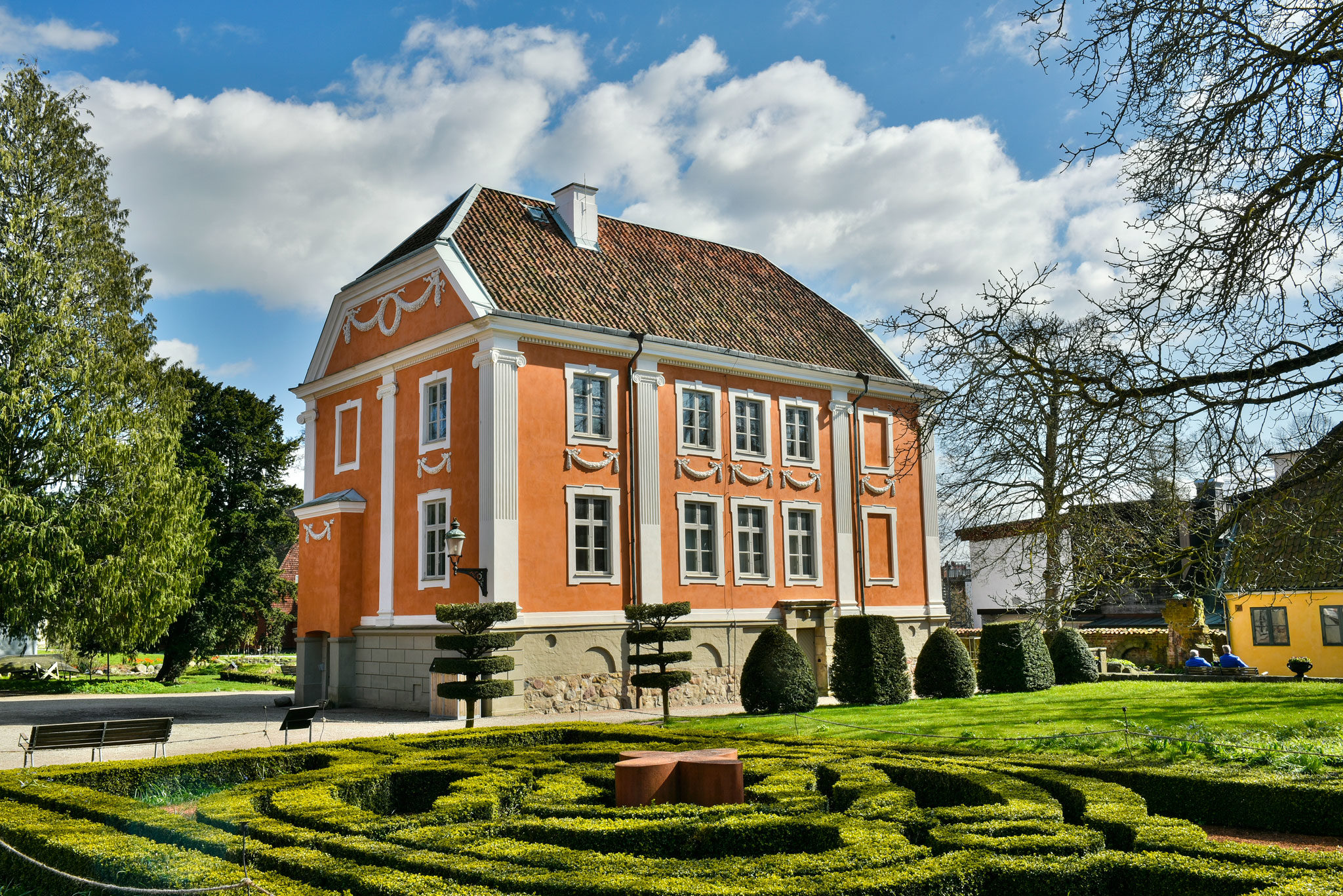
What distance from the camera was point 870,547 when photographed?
29250 millimetres

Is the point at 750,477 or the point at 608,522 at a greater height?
the point at 750,477

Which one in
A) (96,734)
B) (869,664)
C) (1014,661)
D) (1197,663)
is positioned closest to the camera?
(96,734)

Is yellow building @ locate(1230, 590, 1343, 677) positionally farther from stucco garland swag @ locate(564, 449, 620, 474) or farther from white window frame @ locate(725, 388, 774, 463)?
stucco garland swag @ locate(564, 449, 620, 474)

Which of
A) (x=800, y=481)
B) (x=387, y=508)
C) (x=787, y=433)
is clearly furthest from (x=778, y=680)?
(x=387, y=508)

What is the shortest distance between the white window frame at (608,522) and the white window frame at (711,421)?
7.92ft

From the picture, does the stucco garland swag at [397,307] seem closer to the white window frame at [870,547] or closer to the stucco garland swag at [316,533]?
the stucco garland swag at [316,533]

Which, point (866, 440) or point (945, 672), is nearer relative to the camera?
point (945, 672)

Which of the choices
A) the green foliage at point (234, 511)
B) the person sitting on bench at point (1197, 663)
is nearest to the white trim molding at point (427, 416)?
the green foliage at point (234, 511)

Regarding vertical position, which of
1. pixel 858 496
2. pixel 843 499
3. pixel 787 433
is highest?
pixel 787 433

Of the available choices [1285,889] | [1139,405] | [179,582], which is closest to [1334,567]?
[1139,405]

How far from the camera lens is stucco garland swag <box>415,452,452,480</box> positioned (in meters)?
23.2

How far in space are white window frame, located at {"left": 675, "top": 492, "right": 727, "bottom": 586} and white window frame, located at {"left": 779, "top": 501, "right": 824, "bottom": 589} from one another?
2100 mm

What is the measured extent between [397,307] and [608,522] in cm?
768

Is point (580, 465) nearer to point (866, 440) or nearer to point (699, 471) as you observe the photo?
point (699, 471)
